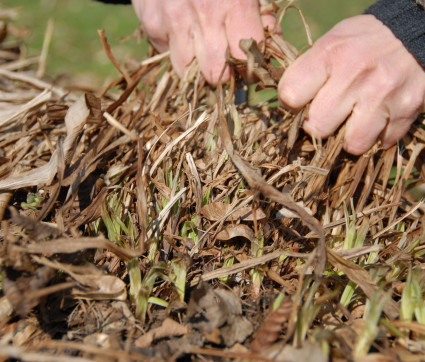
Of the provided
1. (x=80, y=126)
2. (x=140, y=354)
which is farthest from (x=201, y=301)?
(x=80, y=126)

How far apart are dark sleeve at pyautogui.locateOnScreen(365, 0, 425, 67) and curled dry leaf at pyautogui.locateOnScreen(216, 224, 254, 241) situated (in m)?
0.81

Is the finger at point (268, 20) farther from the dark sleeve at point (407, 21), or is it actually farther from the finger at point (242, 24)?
Answer: the dark sleeve at point (407, 21)

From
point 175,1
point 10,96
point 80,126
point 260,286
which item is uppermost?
point 175,1

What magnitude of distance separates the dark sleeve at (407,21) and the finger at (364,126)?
0.70 ft

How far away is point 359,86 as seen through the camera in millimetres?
1374

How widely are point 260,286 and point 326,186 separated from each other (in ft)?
1.48

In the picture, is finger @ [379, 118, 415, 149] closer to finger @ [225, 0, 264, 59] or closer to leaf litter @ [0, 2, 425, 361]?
leaf litter @ [0, 2, 425, 361]

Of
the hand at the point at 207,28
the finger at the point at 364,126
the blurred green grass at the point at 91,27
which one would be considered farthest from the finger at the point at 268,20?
the blurred green grass at the point at 91,27

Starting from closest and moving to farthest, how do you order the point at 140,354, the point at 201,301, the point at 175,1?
the point at 140,354, the point at 201,301, the point at 175,1

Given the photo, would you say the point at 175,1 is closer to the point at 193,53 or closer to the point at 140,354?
the point at 193,53

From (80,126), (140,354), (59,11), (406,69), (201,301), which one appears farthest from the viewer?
(59,11)

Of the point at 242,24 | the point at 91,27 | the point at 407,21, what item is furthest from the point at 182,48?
the point at 91,27

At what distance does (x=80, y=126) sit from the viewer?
4.08ft

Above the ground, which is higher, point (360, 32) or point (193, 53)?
point (360, 32)
